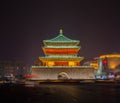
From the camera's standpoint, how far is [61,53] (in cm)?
6234

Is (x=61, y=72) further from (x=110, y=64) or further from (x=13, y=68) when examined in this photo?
(x=13, y=68)

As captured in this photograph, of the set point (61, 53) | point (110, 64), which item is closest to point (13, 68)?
point (110, 64)

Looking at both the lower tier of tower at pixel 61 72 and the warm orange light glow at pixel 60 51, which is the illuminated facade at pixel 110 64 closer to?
the warm orange light glow at pixel 60 51

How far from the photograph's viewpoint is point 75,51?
6297 centimetres

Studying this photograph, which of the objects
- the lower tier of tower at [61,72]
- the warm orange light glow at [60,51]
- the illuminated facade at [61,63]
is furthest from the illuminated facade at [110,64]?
the lower tier of tower at [61,72]

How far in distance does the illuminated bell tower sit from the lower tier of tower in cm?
206

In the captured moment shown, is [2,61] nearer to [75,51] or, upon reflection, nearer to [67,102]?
[75,51]

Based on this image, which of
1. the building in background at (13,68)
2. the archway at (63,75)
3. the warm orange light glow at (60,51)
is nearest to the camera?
the archway at (63,75)

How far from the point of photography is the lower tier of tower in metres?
59.5

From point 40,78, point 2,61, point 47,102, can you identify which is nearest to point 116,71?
point 40,78

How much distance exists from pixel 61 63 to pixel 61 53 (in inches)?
85.2

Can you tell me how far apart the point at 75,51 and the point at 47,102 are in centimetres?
4502

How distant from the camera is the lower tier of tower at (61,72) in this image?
5947 centimetres

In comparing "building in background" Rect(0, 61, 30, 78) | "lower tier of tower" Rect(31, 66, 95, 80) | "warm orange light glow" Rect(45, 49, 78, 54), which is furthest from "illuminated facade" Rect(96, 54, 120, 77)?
"building in background" Rect(0, 61, 30, 78)
